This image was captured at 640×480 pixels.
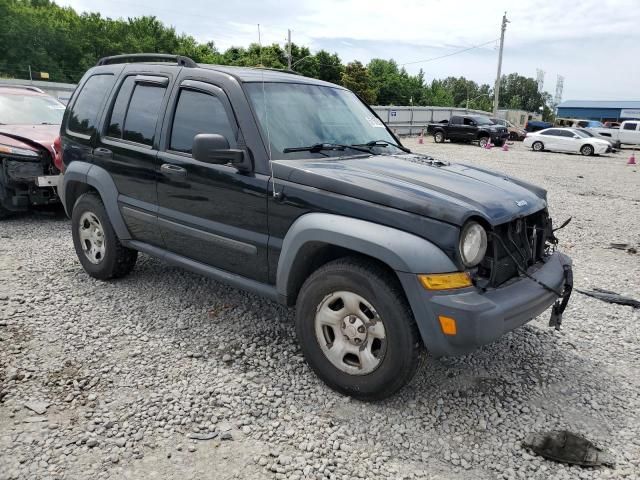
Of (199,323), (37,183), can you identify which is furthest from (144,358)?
(37,183)

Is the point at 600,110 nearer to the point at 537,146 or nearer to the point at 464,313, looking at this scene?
the point at 537,146

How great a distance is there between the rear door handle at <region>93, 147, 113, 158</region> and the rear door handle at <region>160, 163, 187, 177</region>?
802 mm

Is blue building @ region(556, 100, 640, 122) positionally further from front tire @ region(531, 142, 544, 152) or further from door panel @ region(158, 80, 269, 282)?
door panel @ region(158, 80, 269, 282)

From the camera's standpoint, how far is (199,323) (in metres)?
4.02

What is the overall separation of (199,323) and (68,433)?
4.69ft

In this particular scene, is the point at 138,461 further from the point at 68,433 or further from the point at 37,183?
the point at 37,183

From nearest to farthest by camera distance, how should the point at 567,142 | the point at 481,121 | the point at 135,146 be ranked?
the point at 135,146 → the point at 567,142 → the point at 481,121

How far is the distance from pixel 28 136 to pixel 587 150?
24.1m

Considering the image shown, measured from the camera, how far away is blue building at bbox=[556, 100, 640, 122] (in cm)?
6550

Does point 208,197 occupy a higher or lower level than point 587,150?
higher

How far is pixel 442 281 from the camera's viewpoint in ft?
8.60

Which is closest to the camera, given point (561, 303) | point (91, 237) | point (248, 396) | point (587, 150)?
point (248, 396)

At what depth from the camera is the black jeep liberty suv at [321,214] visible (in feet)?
8.81

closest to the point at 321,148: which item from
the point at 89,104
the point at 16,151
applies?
the point at 89,104
